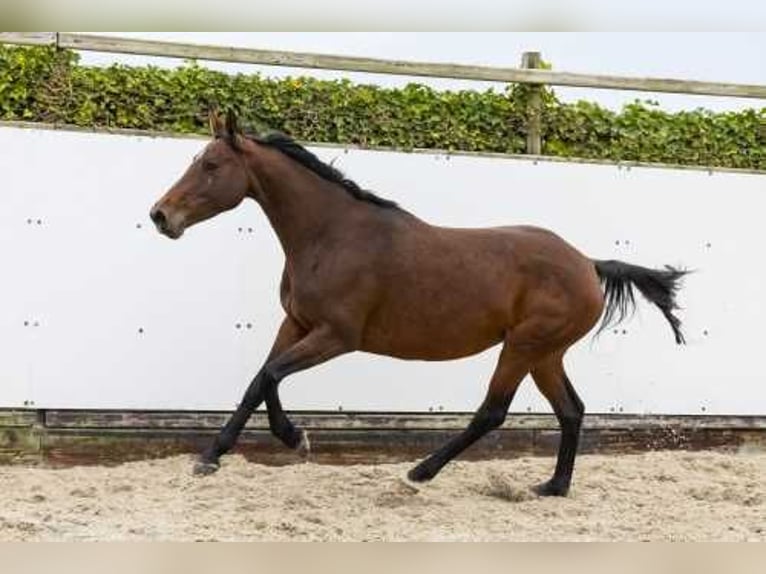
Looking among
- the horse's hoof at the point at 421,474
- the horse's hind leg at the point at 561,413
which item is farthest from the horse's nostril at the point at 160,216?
the horse's hind leg at the point at 561,413

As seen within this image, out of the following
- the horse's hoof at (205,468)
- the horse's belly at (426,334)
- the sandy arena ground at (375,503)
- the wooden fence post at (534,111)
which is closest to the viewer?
the sandy arena ground at (375,503)

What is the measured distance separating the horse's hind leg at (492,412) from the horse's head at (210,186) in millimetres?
1554

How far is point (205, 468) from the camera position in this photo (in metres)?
5.16

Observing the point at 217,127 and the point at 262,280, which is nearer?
the point at 217,127

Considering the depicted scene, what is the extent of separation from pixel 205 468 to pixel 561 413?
187 centimetres

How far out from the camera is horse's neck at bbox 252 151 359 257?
5.33 m

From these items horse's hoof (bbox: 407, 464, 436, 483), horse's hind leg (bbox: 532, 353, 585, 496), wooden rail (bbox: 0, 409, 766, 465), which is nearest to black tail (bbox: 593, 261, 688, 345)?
horse's hind leg (bbox: 532, 353, 585, 496)

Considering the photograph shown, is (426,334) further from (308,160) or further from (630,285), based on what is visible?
(630,285)

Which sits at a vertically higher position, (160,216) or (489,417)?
(160,216)

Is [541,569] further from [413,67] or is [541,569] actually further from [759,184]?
[759,184]

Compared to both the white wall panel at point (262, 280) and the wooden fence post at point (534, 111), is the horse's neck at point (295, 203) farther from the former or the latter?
the wooden fence post at point (534, 111)

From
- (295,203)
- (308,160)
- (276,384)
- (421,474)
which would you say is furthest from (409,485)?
(308,160)

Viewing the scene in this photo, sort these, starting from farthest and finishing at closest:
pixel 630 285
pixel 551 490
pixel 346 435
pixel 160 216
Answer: pixel 346 435, pixel 630 285, pixel 551 490, pixel 160 216

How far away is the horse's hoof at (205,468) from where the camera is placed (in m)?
5.16
